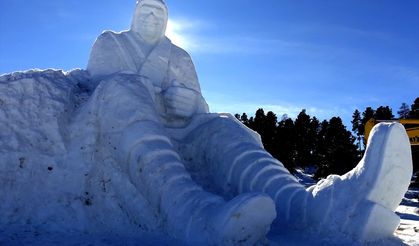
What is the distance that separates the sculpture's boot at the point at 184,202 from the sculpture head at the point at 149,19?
7.09 feet

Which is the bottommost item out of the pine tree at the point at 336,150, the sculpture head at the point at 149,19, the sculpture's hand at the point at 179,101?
the pine tree at the point at 336,150

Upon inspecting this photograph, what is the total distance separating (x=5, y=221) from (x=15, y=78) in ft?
5.65

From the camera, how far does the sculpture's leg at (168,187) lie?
3.76 meters

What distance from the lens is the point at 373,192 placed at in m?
4.33

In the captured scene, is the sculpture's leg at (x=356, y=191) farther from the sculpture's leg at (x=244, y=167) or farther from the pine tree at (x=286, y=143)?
the pine tree at (x=286, y=143)

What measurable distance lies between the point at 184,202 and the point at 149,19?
329 centimetres

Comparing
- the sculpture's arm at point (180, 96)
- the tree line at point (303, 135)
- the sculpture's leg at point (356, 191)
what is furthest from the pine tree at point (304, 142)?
the sculpture's leg at point (356, 191)

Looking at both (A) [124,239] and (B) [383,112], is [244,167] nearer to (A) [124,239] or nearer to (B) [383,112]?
(A) [124,239]

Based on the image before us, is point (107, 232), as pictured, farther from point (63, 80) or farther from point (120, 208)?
point (63, 80)

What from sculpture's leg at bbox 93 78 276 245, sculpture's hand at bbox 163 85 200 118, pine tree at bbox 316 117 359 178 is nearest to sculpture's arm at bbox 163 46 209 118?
sculpture's hand at bbox 163 85 200 118

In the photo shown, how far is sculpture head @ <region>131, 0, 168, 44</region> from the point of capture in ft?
21.8

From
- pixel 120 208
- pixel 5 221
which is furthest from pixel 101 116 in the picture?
pixel 5 221

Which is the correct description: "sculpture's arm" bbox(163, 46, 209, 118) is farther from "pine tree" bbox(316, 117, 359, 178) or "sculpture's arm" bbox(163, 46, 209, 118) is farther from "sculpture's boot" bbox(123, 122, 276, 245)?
"pine tree" bbox(316, 117, 359, 178)

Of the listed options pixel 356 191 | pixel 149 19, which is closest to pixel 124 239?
pixel 356 191
